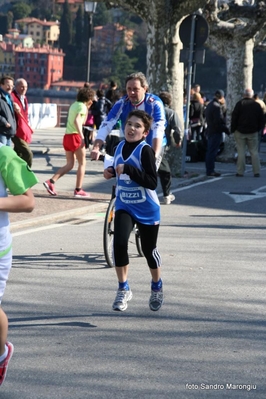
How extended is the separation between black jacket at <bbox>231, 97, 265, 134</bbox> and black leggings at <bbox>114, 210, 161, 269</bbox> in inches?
494

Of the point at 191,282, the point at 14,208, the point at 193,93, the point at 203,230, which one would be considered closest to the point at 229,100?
the point at 193,93

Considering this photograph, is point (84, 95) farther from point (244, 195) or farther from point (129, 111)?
point (129, 111)

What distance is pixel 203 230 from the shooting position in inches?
468

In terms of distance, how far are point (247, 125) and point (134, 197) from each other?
12.7 metres

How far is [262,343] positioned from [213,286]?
201cm

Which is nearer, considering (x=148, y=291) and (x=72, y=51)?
(x=148, y=291)

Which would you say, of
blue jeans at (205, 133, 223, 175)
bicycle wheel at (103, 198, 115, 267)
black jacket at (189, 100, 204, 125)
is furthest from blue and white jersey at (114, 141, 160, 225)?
black jacket at (189, 100, 204, 125)

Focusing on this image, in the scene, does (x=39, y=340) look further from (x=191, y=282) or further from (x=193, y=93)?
(x=193, y=93)

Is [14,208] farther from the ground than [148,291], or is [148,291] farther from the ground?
[14,208]

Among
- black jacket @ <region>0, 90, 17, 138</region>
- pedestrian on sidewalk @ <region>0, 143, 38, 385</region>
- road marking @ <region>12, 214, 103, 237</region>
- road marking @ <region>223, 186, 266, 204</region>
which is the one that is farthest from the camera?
road marking @ <region>223, 186, 266, 204</region>

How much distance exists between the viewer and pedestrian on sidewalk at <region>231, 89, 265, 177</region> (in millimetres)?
19438

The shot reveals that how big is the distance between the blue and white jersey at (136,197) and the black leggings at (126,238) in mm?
50

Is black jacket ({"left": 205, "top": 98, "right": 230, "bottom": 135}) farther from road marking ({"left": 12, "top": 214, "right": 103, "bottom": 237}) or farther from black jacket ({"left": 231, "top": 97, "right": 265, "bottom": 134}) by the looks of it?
road marking ({"left": 12, "top": 214, "right": 103, "bottom": 237})

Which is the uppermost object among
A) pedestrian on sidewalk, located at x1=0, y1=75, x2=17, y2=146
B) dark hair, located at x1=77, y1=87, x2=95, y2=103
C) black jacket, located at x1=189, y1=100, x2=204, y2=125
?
dark hair, located at x1=77, y1=87, x2=95, y2=103
